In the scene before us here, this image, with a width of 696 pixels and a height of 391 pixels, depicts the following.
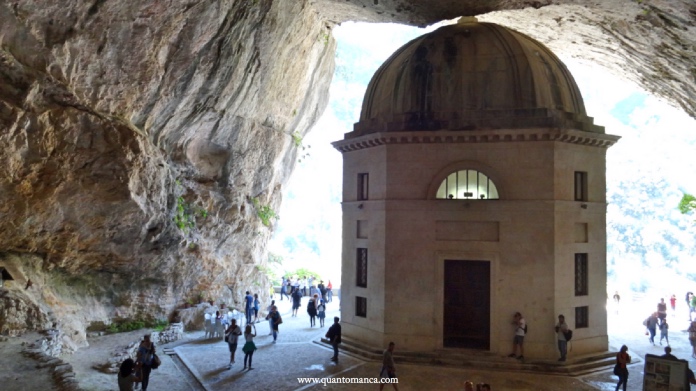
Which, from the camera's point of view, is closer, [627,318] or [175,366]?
[175,366]

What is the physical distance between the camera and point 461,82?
17156 millimetres

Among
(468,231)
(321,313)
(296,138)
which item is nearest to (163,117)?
(296,138)

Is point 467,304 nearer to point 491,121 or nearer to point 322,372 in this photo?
point 322,372

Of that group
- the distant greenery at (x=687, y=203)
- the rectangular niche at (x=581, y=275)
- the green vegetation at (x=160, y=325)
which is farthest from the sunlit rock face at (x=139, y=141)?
the distant greenery at (x=687, y=203)

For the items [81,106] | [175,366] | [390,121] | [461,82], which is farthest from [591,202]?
[81,106]

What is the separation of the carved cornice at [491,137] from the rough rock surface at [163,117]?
11.7ft

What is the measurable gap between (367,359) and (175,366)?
623 centimetres

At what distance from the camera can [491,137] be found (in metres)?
16.1

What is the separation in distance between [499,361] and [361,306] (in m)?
5.10

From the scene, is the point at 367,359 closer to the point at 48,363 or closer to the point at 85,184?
the point at 48,363

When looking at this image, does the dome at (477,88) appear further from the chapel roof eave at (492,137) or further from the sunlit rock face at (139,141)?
the sunlit rock face at (139,141)

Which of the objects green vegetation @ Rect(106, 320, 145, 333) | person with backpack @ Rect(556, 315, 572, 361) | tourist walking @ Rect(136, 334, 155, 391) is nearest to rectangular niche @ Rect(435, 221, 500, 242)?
person with backpack @ Rect(556, 315, 572, 361)

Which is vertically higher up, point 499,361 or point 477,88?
point 477,88

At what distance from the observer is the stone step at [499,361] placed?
14875 mm
